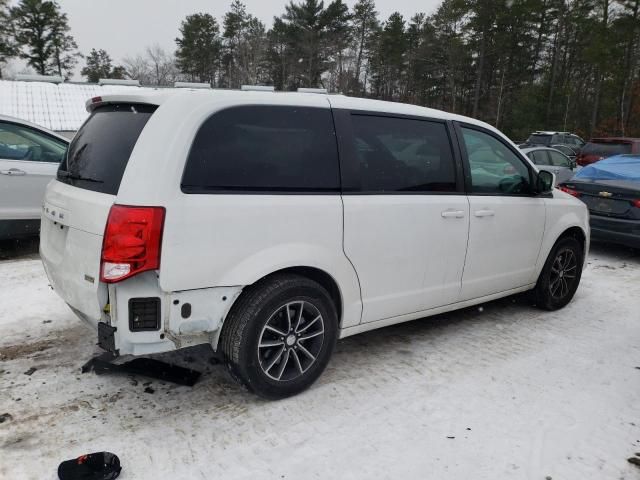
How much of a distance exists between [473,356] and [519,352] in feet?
1.38

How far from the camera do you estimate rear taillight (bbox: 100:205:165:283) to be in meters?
2.47

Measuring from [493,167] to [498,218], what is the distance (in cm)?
47

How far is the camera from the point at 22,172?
5.96m

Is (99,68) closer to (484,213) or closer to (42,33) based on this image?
(42,33)

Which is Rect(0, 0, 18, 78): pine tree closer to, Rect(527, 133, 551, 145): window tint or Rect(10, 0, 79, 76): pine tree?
Rect(10, 0, 79, 76): pine tree

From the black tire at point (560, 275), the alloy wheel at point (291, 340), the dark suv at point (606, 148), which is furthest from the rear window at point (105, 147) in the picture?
the dark suv at point (606, 148)

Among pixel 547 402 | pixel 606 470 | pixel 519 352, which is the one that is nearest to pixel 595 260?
pixel 519 352

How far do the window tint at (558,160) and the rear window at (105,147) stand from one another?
12940 millimetres

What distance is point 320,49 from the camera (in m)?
46.4

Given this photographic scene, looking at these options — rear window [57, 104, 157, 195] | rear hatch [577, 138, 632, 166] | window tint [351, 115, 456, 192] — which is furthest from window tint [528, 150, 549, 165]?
rear window [57, 104, 157, 195]

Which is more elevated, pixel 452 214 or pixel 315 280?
pixel 452 214

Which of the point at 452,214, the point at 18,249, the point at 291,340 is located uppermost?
the point at 452,214

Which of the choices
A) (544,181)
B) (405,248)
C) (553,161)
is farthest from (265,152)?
(553,161)

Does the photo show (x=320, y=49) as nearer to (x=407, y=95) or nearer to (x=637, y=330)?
(x=407, y=95)
